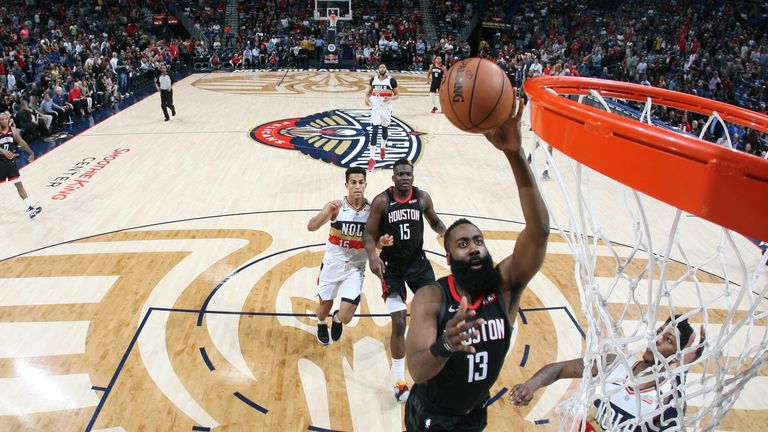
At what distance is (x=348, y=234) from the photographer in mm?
4445

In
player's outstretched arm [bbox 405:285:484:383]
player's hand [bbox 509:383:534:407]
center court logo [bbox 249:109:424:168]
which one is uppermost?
player's outstretched arm [bbox 405:285:484:383]

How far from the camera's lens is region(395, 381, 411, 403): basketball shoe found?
13.2 feet

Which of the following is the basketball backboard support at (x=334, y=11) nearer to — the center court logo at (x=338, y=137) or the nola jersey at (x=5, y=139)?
the center court logo at (x=338, y=137)

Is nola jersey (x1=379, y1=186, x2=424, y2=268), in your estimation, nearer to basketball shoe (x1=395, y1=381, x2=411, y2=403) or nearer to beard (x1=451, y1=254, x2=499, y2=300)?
basketball shoe (x1=395, y1=381, x2=411, y2=403)

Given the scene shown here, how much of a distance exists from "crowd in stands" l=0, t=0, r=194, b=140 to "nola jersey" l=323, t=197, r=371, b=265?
10.1 m

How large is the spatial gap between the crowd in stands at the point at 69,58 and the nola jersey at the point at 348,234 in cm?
1010

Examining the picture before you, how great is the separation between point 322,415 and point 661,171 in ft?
10.2

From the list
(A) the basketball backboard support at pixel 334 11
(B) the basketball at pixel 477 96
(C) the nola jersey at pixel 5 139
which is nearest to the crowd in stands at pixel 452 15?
(A) the basketball backboard support at pixel 334 11

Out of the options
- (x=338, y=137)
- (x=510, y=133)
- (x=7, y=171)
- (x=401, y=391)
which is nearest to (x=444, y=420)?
(x=510, y=133)

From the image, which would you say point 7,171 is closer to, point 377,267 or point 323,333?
point 323,333

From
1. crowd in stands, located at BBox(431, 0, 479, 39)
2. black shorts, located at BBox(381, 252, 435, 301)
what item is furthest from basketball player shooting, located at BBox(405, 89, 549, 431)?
crowd in stands, located at BBox(431, 0, 479, 39)

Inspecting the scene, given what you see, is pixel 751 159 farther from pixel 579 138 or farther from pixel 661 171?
pixel 579 138

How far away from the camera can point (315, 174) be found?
9250mm

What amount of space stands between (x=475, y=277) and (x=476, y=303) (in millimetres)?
133
